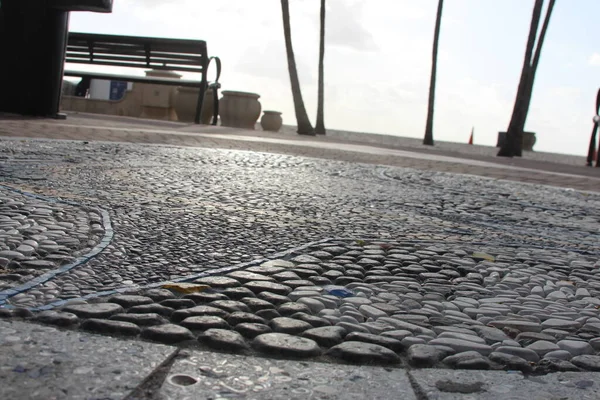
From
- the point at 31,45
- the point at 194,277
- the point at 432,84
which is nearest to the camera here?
the point at 194,277

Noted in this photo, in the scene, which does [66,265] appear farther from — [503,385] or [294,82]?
[294,82]

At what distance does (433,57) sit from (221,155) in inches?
716

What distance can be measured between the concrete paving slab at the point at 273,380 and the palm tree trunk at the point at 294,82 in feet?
65.4

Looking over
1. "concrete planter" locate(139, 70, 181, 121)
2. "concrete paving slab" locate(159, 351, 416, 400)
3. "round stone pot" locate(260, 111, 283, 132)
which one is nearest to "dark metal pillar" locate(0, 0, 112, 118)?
"concrete paving slab" locate(159, 351, 416, 400)

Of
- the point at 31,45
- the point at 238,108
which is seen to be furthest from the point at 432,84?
the point at 31,45

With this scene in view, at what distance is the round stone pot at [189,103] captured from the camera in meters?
19.7

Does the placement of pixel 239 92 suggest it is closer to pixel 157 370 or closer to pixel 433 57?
pixel 433 57

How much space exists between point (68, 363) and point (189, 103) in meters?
18.7

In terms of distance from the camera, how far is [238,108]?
66.3 ft

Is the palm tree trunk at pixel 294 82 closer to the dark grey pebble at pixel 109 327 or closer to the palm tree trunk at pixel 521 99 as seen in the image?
the palm tree trunk at pixel 521 99

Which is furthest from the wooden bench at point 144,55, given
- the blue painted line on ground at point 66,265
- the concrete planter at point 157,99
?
the blue painted line on ground at point 66,265

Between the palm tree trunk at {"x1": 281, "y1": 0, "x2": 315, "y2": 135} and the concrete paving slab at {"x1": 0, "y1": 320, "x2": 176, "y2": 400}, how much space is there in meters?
19.9

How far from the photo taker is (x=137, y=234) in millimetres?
3150

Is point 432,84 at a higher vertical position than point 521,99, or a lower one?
higher
